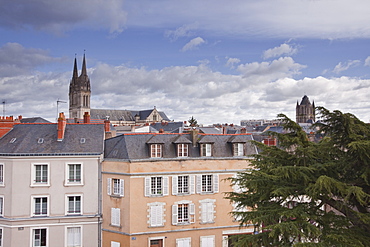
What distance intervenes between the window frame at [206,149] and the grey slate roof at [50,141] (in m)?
7.54

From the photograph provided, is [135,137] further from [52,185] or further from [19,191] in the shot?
[19,191]

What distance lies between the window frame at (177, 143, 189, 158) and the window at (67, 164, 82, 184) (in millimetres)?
7452

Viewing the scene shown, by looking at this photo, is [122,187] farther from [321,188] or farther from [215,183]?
[321,188]

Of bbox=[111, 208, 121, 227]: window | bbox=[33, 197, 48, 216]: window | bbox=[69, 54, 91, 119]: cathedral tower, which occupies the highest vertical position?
bbox=[69, 54, 91, 119]: cathedral tower

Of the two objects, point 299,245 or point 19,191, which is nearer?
point 299,245

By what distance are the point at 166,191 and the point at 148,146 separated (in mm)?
3501

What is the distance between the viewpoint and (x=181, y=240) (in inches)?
1054

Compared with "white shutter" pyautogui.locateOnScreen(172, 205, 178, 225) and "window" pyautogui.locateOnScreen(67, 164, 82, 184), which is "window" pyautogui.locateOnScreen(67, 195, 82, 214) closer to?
"window" pyautogui.locateOnScreen(67, 164, 82, 184)

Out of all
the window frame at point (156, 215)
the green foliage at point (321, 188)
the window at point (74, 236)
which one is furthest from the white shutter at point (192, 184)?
the green foliage at point (321, 188)

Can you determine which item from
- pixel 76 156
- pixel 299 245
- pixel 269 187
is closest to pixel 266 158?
pixel 269 187

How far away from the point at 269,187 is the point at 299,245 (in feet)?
10.2

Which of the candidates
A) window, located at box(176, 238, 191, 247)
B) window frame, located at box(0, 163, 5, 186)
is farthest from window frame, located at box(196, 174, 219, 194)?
window frame, located at box(0, 163, 5, 186)

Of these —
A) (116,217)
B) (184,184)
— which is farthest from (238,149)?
(116,217)

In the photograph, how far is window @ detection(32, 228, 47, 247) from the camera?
26769 mm
